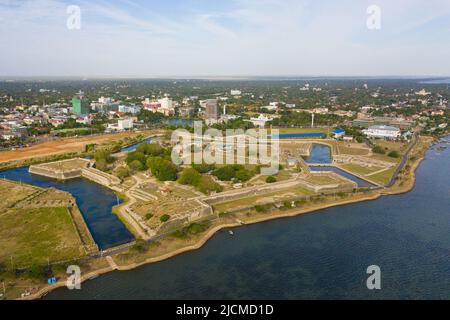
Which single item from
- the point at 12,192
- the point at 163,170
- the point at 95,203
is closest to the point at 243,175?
the point at 163,170

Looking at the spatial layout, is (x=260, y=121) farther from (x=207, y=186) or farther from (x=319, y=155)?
(x=207, y=186)

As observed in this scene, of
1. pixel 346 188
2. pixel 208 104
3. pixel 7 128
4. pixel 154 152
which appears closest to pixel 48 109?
pixel 7 128

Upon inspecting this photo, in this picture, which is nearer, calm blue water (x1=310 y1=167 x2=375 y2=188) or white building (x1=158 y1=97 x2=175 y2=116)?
calm blue water (x1=310 y1=167 x2=375 y2=188)

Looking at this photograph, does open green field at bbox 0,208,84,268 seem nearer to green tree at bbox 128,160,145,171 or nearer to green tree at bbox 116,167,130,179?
green tree at bbox 116,167,130,179

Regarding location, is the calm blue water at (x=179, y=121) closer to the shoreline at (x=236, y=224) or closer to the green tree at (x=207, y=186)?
the green tree at (x=207, y=186)

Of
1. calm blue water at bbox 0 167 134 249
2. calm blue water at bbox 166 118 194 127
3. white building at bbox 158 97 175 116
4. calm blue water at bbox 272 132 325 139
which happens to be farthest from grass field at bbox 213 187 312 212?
white building at bbox 158 97 175 116

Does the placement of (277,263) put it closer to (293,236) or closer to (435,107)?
(293,236)
